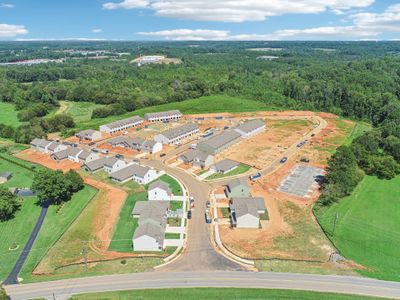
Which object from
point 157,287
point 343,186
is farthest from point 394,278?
point 157,287

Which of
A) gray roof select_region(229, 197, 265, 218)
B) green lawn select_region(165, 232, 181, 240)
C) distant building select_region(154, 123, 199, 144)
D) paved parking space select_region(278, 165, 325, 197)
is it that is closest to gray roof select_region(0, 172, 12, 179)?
distant building select_region(154, 123, 199, 144)

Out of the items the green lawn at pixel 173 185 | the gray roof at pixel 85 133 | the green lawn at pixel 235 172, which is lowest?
the green lawn at pixel 173 185

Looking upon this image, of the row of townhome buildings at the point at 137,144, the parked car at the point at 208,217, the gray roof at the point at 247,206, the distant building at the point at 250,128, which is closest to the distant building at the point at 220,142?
the distant building at the point at 250,128

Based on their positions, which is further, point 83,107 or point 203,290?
point 83,107

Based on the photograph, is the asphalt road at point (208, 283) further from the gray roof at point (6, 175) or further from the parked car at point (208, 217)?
the gray roof at point (6, 175)

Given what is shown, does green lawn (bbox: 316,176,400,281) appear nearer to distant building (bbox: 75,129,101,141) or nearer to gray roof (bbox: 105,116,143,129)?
distant building (bbox: 75,129,101,141)

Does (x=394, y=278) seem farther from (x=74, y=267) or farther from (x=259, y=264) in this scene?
(x=74, y=267)
